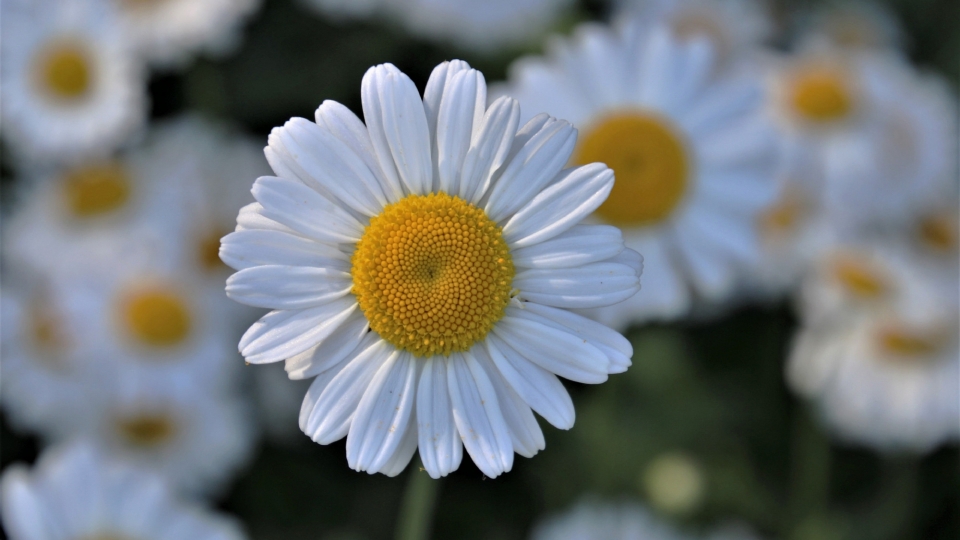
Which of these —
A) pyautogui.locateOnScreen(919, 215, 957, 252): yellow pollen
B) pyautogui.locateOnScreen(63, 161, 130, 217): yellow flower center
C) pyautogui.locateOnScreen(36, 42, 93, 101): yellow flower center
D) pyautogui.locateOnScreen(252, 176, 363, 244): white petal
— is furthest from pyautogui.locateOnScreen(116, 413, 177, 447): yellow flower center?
pyautogui.locateOnScreen(919, 215, 957, 252): yellow pollen

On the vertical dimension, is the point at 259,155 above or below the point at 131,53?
below

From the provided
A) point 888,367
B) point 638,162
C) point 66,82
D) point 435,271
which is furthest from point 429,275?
point 66,82

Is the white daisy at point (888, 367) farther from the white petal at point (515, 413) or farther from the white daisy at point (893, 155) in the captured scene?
the white petal at point (515, 413)

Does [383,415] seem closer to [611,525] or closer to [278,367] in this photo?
[611,525]

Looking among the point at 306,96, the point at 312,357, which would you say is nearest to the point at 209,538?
the point at 312,357

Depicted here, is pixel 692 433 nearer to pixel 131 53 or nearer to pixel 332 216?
pixel 332 216

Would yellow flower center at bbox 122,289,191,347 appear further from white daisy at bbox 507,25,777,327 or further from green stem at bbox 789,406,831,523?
green stem at bbox 789,406,831,523

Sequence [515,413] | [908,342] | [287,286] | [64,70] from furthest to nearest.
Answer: [64,70] < [908,342] < [515,413] < [287,286]
